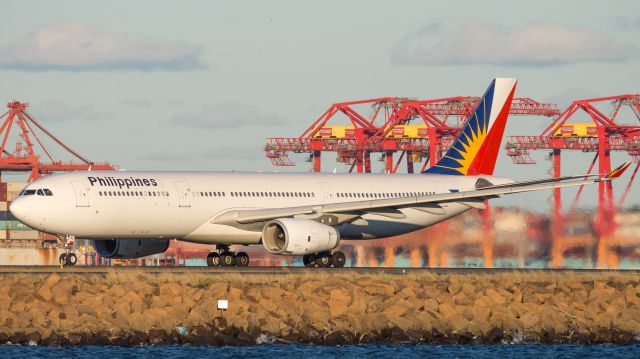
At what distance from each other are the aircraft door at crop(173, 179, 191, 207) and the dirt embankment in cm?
1007

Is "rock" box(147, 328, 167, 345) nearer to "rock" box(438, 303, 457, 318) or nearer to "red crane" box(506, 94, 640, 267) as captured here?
"rock" box(438, 303, 457, 318)

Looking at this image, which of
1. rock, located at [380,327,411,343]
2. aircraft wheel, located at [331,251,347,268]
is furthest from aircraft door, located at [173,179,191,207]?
rock, located at [380,327,411,343]

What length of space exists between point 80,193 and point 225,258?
7572mm

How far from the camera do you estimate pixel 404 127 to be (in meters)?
119

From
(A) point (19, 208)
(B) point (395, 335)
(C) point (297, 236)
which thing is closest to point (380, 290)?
(B) point (395, 335)

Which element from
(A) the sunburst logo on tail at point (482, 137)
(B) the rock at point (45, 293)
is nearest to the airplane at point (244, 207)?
(A) the sunburst logo on tail at point (482, 137)

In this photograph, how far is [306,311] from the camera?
3158 cm

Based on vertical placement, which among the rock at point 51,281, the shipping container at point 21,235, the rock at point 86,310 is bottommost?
the rock at point 86,310

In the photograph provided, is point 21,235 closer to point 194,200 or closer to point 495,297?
point 194,200

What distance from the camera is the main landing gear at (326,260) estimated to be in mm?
47625

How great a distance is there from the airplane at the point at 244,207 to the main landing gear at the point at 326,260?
0.04m

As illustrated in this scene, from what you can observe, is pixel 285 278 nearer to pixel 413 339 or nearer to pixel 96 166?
pixel 413 339

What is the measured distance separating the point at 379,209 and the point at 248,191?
4722mm

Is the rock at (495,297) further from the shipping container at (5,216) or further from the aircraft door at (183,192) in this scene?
the shipping container at (5,216)
